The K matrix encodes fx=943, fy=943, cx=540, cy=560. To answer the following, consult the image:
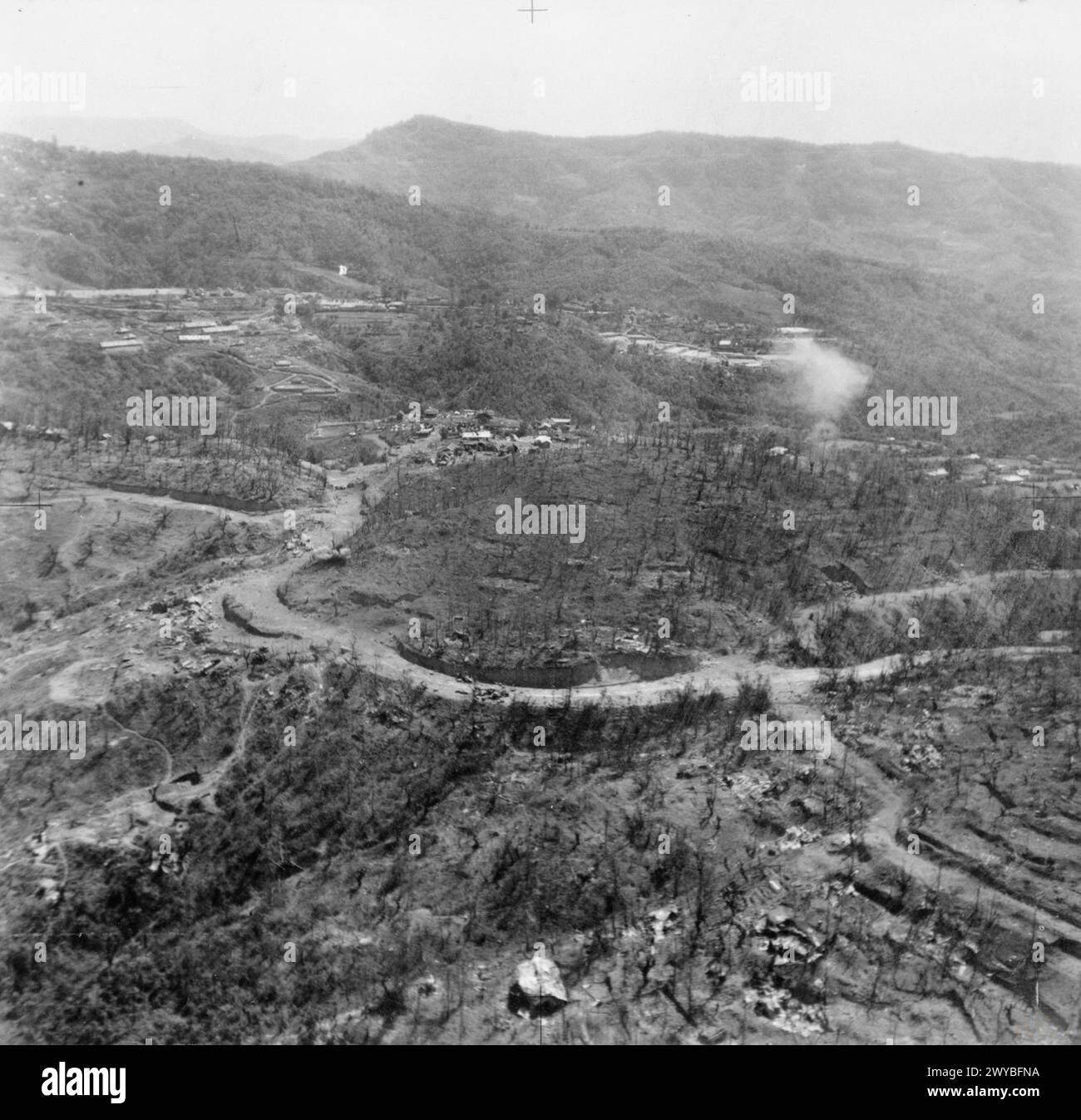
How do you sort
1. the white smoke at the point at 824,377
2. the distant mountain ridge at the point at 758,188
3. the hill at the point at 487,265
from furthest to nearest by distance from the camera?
the distant mountain ridge at the point at 758,188
the hill at the point at 487,265
the white smoke at the point at 824,377

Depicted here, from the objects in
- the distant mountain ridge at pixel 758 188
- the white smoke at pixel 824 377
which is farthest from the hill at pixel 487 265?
the distant mountain ridge at pixel 758 188

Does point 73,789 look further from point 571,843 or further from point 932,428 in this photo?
point 932,428

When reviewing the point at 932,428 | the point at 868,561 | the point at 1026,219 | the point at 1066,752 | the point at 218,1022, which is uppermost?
the point at 1026,219

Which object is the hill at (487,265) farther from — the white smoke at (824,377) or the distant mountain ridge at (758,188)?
the distant mountain ridge at (758,188)

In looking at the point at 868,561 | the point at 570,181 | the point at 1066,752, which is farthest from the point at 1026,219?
the point at 1066,752

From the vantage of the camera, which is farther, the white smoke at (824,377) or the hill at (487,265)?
the hill at (487,265)

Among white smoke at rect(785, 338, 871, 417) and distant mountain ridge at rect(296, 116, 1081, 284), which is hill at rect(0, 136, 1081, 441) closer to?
white smoke at rect(785, 338, 871, 417)
